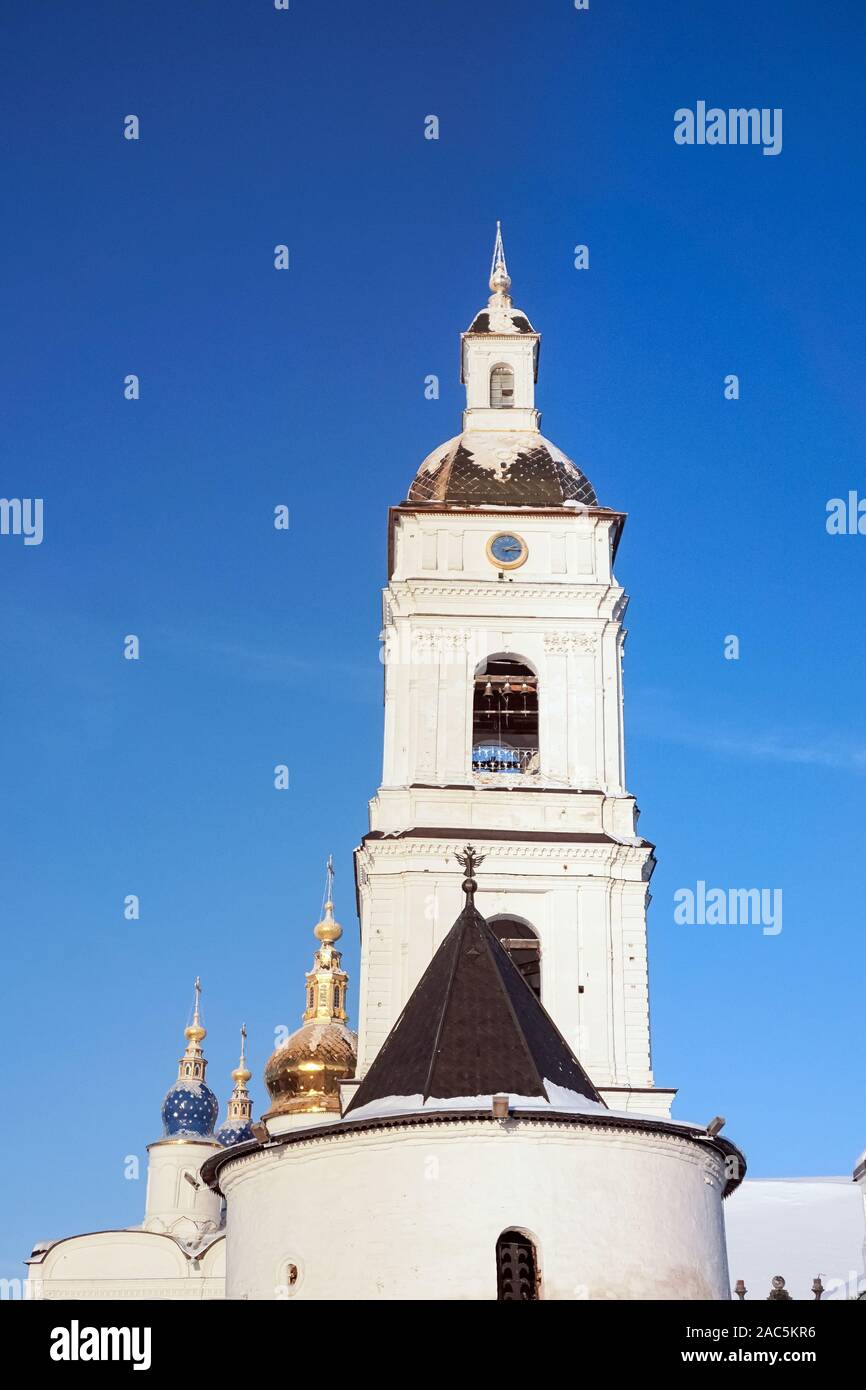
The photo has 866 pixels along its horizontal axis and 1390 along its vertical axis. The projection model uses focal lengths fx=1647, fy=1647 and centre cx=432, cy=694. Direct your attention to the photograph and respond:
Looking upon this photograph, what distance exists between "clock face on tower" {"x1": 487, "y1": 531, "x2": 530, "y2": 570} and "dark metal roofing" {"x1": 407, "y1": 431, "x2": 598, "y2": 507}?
66 centimetres

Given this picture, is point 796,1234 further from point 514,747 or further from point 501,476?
point 501,476

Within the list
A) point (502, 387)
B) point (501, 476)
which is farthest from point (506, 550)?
point (502, 387)

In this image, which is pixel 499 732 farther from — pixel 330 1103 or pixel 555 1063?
pixel 555 1063

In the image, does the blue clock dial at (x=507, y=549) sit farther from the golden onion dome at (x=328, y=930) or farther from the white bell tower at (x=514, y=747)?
the golden onion dome at (x=328, y=930)

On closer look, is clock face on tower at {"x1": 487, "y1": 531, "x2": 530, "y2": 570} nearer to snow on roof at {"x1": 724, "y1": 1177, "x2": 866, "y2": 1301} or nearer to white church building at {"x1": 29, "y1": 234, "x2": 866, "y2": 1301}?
white church building at {"x1": 29, "y1": 234, "x2": 866, "y2": 1301}

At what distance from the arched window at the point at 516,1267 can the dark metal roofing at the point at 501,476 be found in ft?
52.3

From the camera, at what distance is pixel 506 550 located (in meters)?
30.2

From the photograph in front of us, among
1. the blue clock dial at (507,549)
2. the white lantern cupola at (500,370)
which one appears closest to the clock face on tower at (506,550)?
the blue clock dial at (507,549)

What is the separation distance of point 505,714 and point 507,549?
9.94 feet

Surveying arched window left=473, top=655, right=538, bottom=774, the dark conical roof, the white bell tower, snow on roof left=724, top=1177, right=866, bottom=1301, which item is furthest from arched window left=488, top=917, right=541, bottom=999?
snow on roof left=724, top=1177, right=866, bottom=1301

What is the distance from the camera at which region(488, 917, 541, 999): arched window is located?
27.4m

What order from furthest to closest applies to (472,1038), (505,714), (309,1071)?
(309,1071)
(505,714)
(472,1038)
